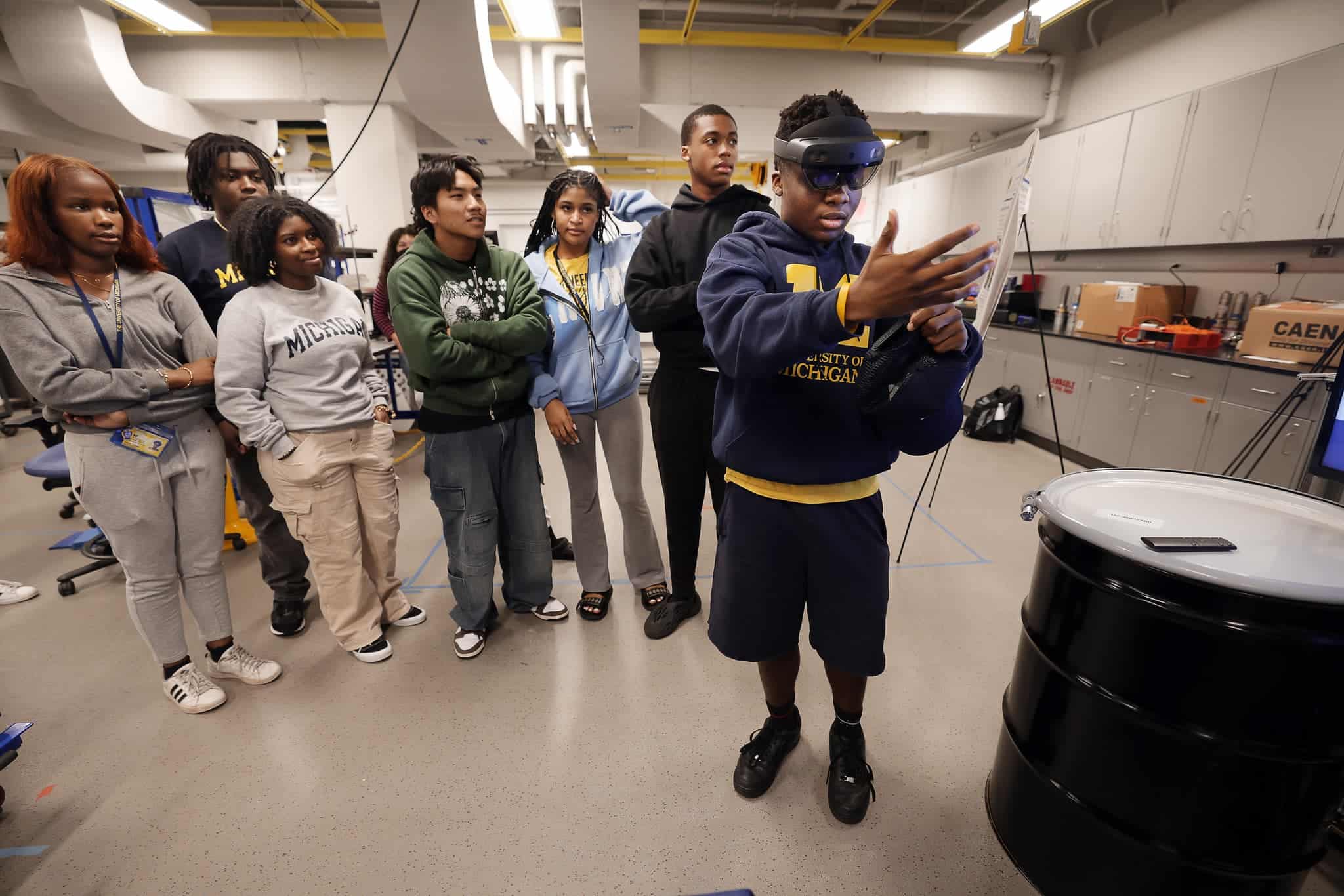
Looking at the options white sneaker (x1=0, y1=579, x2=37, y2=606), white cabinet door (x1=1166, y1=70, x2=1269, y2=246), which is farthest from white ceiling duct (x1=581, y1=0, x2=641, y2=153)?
white sneaker (x1=0, y1=579, x2=37, y2=606)

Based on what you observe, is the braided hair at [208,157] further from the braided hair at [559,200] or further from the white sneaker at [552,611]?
the white sneaker at [552,611]

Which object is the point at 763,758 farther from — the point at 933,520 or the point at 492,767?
the point at 933,520

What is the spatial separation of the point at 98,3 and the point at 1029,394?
7.63 meters

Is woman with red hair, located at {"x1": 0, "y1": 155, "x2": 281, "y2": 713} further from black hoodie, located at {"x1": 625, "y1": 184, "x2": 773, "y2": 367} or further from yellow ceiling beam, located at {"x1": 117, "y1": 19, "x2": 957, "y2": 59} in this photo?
yellow ceiling beam, located at {"x1": 117, "y1": 19, "x2": 957, "y2": 59}

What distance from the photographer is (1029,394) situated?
4.49m

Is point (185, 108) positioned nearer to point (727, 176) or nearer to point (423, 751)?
point (727, 176)

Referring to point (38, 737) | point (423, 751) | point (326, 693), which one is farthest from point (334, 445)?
point (38, 737)

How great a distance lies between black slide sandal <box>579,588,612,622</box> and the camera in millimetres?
2176

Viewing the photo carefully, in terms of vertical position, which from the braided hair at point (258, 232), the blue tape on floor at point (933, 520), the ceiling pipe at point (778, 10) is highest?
the ceiling pipe at point (778, 10)

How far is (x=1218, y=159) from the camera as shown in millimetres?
3527

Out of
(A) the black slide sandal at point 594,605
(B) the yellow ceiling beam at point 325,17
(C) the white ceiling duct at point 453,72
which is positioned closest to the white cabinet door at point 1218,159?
(A) the black slide sandal at point 594,605

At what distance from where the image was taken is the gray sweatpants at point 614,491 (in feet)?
6.68

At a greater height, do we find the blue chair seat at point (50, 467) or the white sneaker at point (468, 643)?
the blue chair seat at point (50, 467)

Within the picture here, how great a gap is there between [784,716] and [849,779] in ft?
0.67
